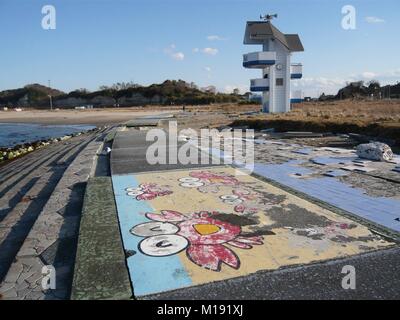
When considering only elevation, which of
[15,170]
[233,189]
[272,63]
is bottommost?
[15,170]

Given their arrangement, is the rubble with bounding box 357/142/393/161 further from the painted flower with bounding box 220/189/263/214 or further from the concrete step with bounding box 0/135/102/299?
the concrete step with bounding box 0/135/102/299

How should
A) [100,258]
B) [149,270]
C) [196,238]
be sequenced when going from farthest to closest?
[196,238]
[100,258]
[149,270]

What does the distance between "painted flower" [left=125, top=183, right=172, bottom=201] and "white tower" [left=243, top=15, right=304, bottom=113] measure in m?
30.1

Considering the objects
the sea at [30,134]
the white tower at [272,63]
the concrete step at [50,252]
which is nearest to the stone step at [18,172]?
the concrete step at [50,252]

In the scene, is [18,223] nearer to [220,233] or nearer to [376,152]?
[220,233]

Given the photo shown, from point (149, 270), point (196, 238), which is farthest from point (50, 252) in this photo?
point (196, 238)

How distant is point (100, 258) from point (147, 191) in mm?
2882

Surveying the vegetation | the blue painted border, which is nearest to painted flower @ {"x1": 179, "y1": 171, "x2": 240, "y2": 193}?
the blue painted border

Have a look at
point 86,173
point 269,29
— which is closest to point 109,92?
point 269,29

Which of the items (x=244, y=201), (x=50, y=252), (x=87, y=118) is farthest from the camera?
(x=87, y=118)

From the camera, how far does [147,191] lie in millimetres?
6773

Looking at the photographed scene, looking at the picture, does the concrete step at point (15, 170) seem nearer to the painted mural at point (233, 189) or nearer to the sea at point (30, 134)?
the painted mural at point (233, 189)

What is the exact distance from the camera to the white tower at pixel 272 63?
35.1 metres
